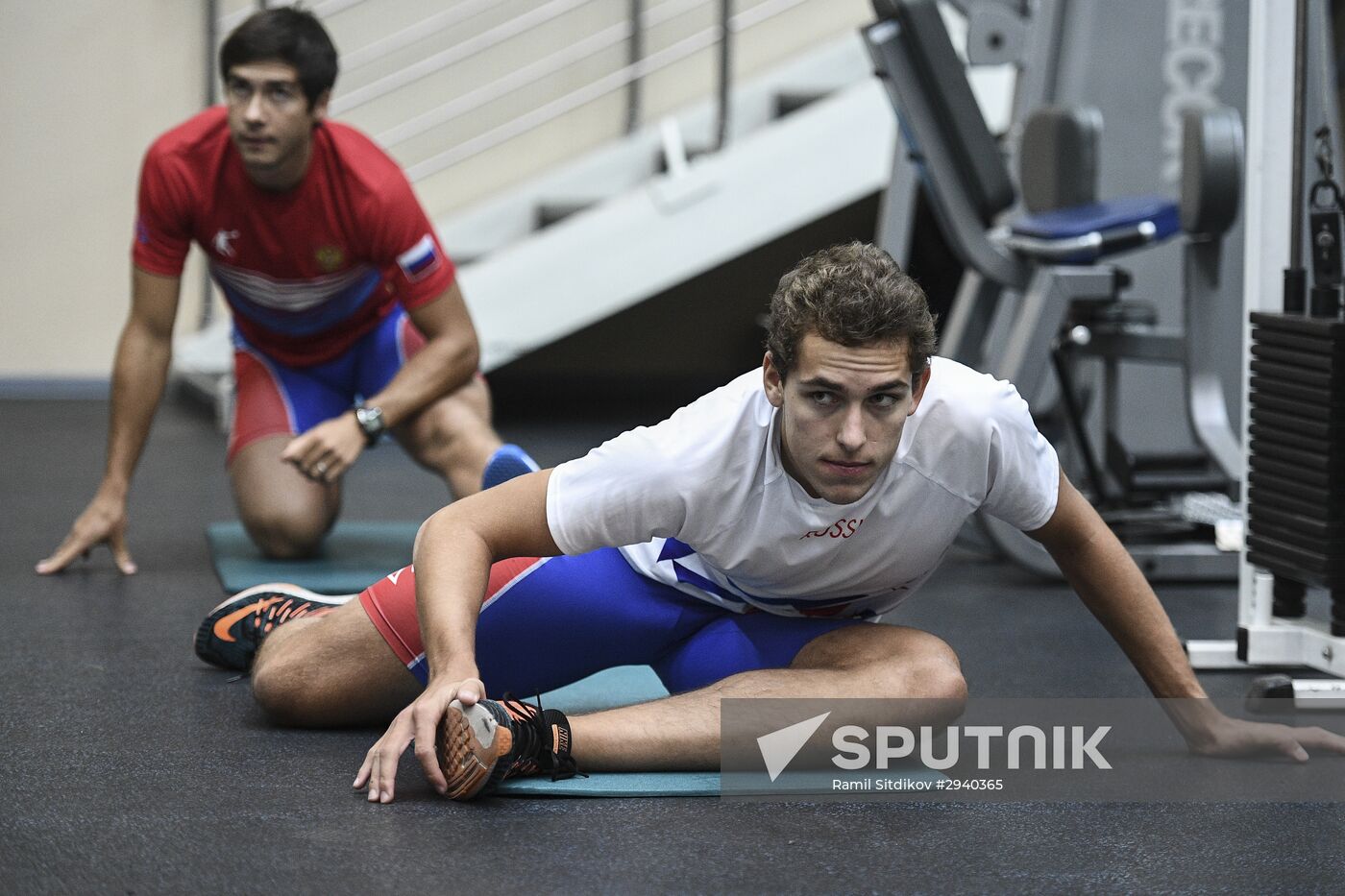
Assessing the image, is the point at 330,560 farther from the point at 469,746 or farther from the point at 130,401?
the point at 469,746

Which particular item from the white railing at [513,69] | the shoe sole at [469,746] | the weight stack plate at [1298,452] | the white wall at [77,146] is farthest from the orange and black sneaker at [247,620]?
the white wall at [77,146]

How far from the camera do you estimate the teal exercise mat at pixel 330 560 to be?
347 centimetres

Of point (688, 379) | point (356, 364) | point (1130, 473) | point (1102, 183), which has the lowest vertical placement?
point (688, 379)

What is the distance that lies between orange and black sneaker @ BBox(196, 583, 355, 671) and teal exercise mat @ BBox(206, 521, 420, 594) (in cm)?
61

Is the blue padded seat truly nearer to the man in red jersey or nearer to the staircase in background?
the man in red jersey

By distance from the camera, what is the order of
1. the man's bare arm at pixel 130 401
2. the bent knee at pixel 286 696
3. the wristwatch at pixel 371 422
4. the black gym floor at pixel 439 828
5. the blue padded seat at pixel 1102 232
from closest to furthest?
the black gym floor at pixel 439 828 < the bent knee at pixel 286 696 < the wristwatch at pixel 371 422 < the man's bare arm at pixel 130 401 < the blue padded seat at pixel 1102 232

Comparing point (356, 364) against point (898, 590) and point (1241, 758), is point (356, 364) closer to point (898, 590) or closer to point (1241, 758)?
point (898, 590)

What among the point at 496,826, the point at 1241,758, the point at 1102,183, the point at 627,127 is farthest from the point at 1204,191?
the point at 627,127

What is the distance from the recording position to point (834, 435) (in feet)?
6.38

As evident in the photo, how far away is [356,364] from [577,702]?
5.03ft

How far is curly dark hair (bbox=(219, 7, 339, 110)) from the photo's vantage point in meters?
3.35

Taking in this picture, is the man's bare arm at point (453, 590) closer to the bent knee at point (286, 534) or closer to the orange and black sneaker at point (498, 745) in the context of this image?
the orange and black sneaker at point (498, 745)

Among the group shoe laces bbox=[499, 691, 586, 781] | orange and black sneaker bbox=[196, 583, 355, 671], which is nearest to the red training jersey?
orange and black sneaker bbox=[196, 583, 355, 671]

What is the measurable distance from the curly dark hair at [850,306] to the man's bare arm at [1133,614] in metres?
0.32
